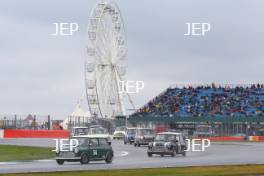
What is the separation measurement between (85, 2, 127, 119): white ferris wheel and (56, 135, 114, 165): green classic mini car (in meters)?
39.7

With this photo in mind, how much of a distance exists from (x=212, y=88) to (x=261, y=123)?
1437 centimetres

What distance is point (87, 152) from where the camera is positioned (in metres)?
33.2

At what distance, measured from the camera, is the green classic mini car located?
32.9 m

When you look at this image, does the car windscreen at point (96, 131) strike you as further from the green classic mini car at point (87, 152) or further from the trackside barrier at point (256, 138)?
the trackside barrier at point (256, 138)

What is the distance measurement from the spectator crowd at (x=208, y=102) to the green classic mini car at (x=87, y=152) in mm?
45223

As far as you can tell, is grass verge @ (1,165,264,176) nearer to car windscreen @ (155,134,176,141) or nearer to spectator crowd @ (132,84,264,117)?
car windscreen @ (155,134,176,141)

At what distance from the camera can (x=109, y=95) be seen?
76.8 m

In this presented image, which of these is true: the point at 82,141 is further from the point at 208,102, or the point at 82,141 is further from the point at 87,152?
the point at 208,102

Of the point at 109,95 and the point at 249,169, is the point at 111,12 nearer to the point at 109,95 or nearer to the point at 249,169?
the point at 109,95

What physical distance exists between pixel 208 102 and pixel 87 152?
2026 inches

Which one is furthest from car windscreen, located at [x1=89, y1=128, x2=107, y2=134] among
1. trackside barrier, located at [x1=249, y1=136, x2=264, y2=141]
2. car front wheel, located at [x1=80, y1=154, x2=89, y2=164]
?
trackside barrier, located at [x1=249, y1=136, x2=264, y2=141]

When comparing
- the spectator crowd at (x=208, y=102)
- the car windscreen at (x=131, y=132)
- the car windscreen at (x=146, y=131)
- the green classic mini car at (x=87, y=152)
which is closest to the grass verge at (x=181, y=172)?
the green classic mini car at (x=87, y=152)

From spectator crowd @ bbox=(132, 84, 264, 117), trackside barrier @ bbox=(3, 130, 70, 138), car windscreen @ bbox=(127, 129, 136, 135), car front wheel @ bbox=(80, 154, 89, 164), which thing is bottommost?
car front wheel @ bbox=(80, 154, 89, 164)

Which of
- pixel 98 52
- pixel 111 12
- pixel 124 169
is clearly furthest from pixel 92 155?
pixel 111 12
